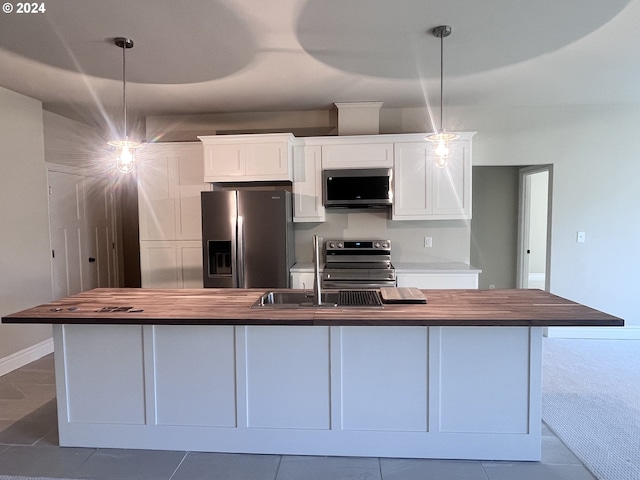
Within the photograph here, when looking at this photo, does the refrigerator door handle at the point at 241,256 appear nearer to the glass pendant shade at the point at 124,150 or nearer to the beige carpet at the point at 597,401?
the glass pendant shade at the point at 124,150

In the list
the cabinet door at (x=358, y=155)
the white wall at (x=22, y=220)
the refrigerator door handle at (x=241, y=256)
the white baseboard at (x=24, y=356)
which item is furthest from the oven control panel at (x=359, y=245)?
the white baseboard at (x=24, y=356)

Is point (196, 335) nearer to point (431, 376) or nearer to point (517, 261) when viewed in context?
point (431, 376)

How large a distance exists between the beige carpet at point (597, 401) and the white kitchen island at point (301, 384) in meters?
0.42

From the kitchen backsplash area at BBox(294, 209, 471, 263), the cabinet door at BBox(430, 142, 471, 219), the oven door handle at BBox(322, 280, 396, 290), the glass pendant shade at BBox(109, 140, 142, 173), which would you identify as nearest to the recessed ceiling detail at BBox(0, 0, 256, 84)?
the glass pendant shade at BBox(109, 140, 142, 173)

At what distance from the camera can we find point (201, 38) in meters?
2.43

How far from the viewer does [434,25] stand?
2283mm

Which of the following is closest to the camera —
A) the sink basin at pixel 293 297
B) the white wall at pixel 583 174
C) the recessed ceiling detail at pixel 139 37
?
the recessed ceiling detail at pixel 139 37

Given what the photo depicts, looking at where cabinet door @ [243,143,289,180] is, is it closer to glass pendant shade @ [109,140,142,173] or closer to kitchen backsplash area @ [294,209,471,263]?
kitchen backsplash area @ [294,209,471,263]

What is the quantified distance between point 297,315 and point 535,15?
6.98 ft

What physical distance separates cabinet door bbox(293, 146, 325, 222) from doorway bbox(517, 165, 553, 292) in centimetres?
252

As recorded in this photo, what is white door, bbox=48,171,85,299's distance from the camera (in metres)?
4.07

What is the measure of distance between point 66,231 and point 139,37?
2.77m

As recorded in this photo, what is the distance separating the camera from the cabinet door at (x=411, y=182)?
383cm

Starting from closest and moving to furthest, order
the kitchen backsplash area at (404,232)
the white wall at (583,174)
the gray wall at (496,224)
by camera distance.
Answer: the white wall at (583,174) < the kitchen backsplash area at (404,232) < the gray wall at (496,224)
